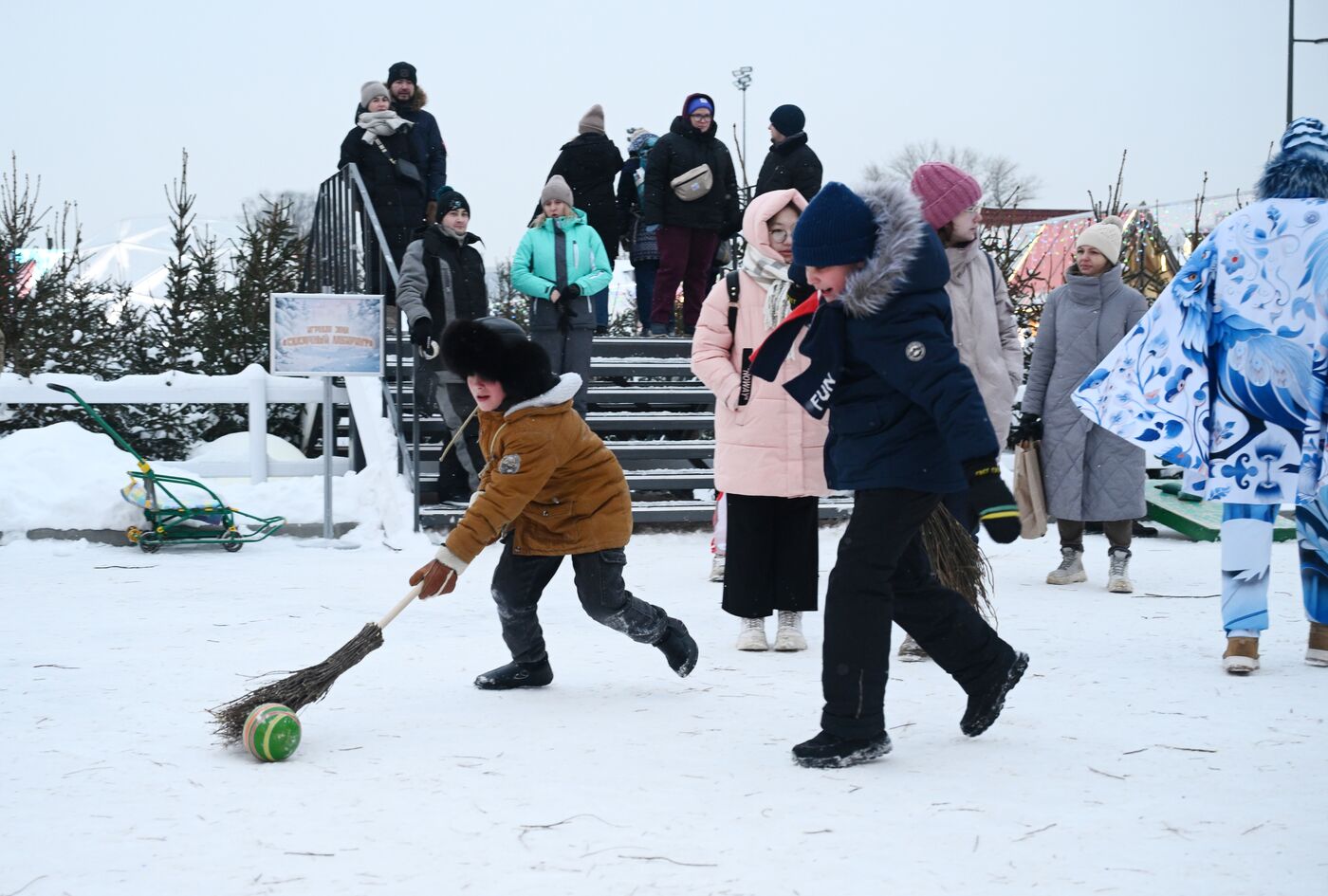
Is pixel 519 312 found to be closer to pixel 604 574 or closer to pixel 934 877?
pixel 604 574

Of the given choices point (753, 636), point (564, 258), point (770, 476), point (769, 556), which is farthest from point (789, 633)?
point (564, 258)

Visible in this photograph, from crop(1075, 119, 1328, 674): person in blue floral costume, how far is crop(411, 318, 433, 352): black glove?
185 inches

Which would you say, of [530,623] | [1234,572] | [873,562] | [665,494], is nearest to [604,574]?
[530,623]

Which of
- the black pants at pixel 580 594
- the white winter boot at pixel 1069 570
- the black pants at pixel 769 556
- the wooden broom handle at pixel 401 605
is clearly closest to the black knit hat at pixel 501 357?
the black pants at pixel 580 594

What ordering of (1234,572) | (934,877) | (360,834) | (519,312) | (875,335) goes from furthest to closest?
1. (519,312)
2. (1234,572)
3. (875,335)
4. (360,834)
5. (934,877)

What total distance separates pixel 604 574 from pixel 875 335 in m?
1.36

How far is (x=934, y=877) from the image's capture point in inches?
115

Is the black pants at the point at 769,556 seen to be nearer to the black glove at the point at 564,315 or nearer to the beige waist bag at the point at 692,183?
the black glove at the point at 564,315

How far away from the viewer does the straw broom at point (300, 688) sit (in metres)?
3.96

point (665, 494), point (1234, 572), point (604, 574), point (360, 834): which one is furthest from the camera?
point (665, 494)

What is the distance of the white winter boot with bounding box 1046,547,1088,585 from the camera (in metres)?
7.44

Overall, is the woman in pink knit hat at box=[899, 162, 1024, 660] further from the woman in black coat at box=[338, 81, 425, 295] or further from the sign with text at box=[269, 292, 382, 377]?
the woman in black coat at box=[338, 81, 425, 295]

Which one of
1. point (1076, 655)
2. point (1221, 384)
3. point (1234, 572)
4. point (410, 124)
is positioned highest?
point (410, 124)

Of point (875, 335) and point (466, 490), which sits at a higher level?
point (875, 335)
